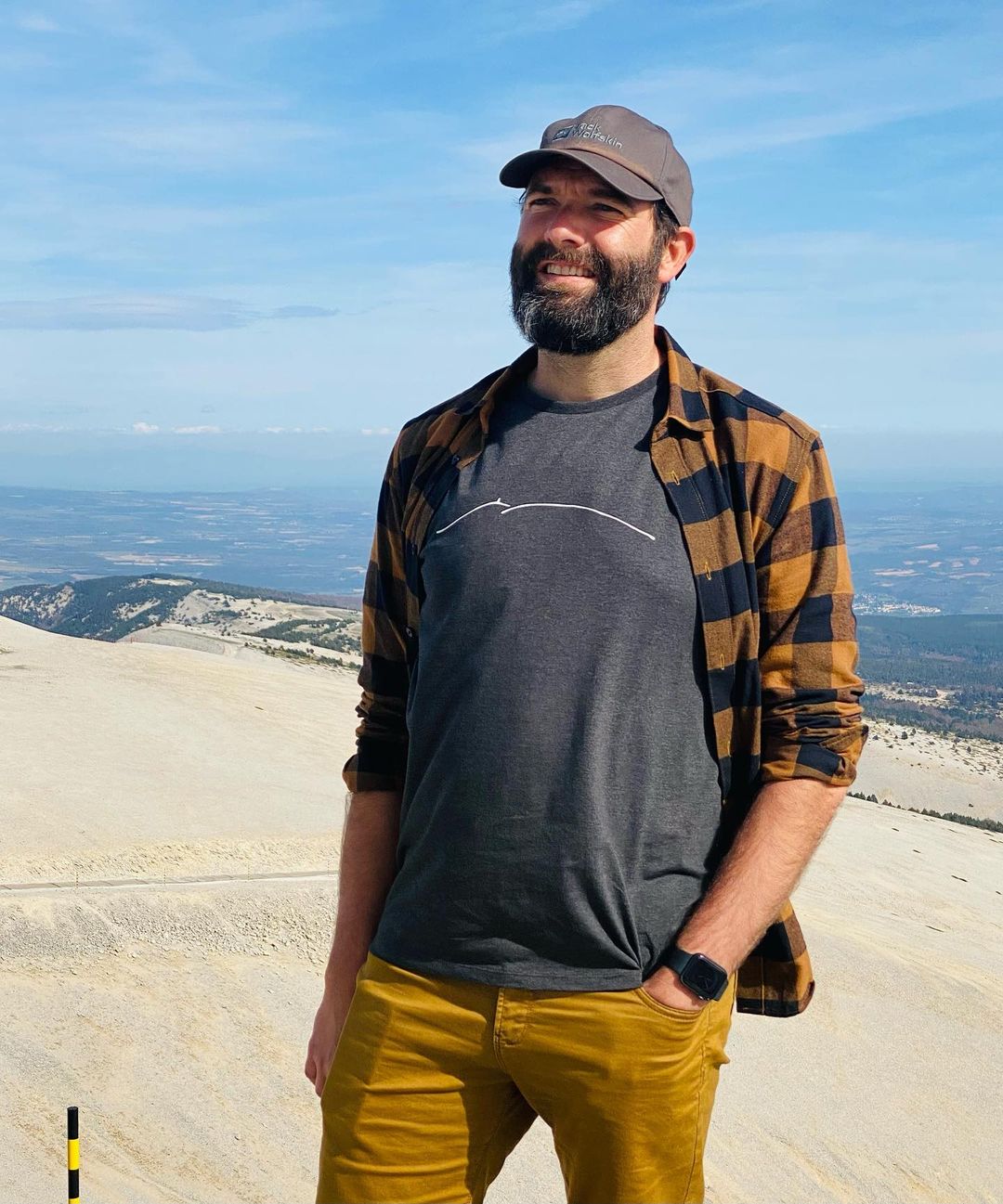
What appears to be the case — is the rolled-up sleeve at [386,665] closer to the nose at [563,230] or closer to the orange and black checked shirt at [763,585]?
the nose at [563,230]

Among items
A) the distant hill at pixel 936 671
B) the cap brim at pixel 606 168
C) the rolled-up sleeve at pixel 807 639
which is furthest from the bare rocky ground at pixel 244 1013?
the distant hill at pixel 936 671

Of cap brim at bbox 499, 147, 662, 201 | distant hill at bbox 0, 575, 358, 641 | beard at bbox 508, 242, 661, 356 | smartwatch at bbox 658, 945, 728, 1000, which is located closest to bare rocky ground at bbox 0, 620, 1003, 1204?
smartwatch at bbox 658, 945, 728, 1000

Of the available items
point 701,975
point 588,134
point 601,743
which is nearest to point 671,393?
point 588,134

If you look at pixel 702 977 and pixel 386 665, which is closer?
pixel 702 977

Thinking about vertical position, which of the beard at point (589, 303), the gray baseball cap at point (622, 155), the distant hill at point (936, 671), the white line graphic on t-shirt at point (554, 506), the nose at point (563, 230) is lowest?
the distant hill at point (936, 671)

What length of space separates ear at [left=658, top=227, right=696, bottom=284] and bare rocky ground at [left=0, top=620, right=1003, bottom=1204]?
485 centimetres

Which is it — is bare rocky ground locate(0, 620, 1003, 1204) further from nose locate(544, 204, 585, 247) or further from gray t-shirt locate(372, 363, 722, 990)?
nose locate(544, 204, 585, 247)

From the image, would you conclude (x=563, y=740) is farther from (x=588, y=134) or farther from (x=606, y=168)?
(x=588, y=134)

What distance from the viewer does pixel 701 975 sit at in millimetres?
2520

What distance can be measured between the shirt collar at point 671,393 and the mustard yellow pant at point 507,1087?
3.98 ft

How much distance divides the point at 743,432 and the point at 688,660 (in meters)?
0.52

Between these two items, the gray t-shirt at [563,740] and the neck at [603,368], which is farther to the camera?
the neck at [603,368]

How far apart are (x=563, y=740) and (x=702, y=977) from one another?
0.55 m

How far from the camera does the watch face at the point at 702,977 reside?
99.0 inches
